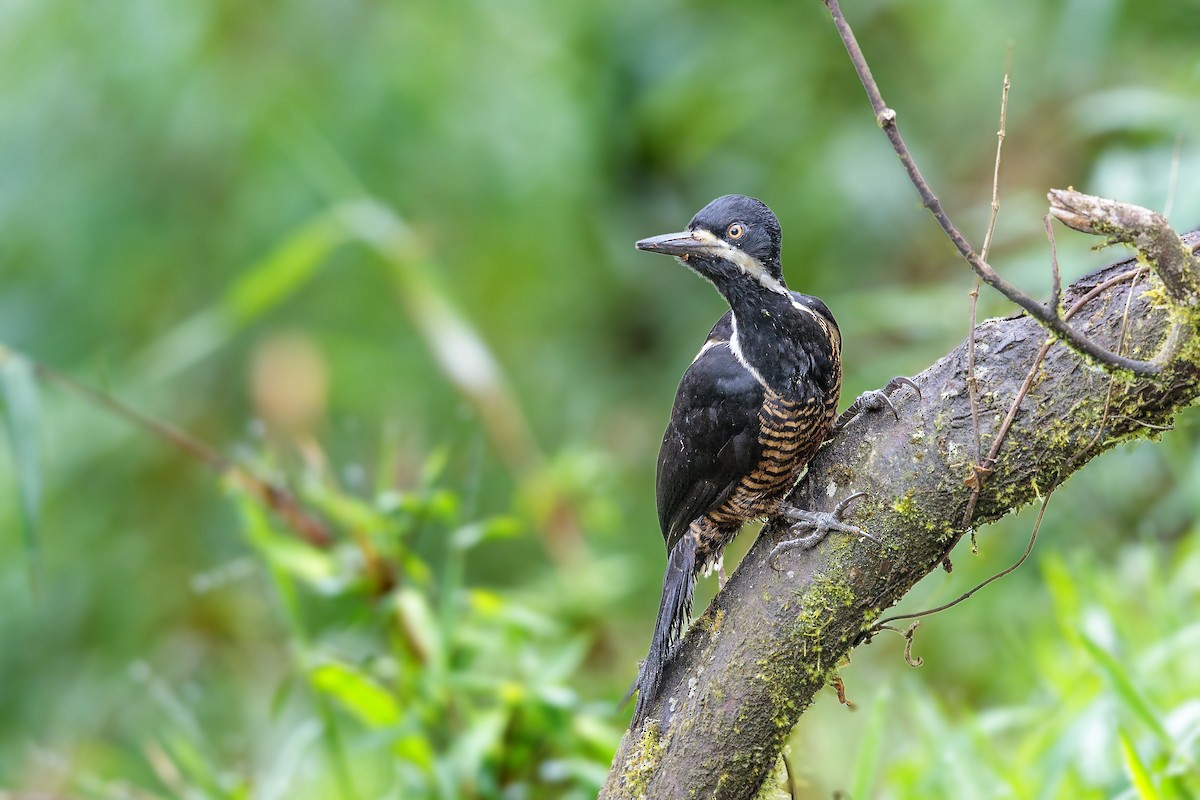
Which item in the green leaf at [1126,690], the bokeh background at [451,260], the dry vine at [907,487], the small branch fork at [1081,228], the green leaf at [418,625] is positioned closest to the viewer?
the small branch fork at [1081,228]

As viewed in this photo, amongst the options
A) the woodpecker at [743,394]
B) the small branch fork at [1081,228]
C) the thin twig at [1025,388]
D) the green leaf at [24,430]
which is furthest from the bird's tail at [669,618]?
the green leaf at [24,430]

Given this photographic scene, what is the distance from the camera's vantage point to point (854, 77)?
5.70 m

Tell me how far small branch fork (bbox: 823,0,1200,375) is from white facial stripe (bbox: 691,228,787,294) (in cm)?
44

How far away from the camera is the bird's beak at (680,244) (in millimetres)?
1878

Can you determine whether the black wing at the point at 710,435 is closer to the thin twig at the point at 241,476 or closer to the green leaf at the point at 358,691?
the green leaf at the point at 358,691

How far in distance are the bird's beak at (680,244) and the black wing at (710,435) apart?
20 cm

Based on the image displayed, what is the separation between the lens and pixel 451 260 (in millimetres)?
6039

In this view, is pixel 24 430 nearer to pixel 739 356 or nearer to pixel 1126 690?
pixel 739 356

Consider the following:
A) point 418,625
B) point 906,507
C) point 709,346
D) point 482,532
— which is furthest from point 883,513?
point 418,625

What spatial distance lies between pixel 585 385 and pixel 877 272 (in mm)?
1609

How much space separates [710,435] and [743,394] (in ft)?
0.33

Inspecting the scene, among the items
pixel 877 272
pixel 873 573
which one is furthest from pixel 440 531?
pixel 873 573

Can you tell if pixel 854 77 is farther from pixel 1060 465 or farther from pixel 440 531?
pixel 1060 465

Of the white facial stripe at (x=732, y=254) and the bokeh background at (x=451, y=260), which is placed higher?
the bokeh background at (x=451, y=260)
